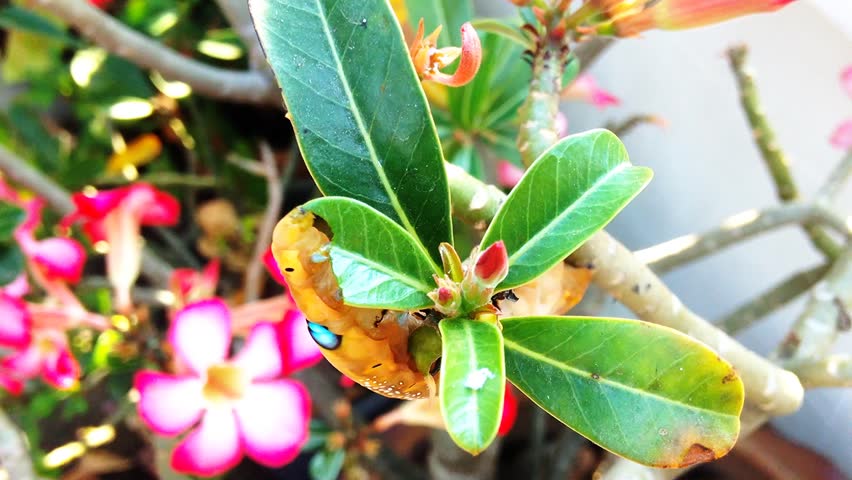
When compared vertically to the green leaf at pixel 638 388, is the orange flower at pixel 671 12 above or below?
above

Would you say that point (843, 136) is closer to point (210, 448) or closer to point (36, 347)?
point (210, 448)

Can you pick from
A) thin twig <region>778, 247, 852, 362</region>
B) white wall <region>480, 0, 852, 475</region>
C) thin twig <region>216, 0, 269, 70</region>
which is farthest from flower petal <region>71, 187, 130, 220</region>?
white wall <region>480, 0, 852, 475</region>

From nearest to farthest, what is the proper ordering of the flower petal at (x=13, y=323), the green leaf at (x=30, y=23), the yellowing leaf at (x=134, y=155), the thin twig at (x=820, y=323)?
the thin twig at (x=820, y=323)
the flower petal at (x=13, y=323)
the green leaf at (x=30, y=23)
the yellowing leaf at (x=134, y=155)

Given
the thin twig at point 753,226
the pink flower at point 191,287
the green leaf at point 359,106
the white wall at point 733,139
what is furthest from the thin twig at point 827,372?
the pink flower at point 191,287

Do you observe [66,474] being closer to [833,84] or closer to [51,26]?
[51,26]

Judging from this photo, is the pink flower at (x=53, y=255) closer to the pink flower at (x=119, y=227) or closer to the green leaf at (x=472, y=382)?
the pink flower at (x=119, y=227)

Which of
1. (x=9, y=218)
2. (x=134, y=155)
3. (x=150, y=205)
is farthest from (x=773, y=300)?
(x=134, y=155)

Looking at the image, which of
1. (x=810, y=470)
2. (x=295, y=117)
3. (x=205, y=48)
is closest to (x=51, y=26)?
(x=205, y=48)
